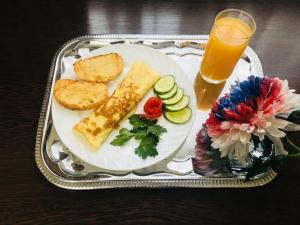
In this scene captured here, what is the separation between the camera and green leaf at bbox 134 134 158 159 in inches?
37.6

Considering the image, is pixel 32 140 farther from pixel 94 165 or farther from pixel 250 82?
pixel 250 82

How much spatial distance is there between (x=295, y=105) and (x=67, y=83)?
0.72m

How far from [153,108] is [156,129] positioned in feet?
0.27

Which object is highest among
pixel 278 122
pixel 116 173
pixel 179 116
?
pixel 278 122

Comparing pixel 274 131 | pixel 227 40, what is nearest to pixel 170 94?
pixel 227 40

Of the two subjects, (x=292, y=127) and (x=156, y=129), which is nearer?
(x=292, y=127)

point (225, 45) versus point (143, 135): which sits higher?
point (225, 45)

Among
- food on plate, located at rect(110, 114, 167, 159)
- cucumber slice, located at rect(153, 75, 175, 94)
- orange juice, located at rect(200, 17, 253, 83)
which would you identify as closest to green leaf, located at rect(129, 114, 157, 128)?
food on plate, located at rect(110, 114, 167, 159)

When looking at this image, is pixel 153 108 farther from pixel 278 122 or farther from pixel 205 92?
pixel 278 122

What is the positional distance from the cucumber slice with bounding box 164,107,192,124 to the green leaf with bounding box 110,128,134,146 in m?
0.14

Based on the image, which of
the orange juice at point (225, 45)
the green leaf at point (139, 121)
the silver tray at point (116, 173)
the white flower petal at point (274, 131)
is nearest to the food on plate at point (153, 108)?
the green leaf at point (139, 121)

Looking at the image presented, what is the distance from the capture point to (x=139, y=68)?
1.13 meters

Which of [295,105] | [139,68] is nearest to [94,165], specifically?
[139,68]

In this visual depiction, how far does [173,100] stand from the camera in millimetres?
1062
